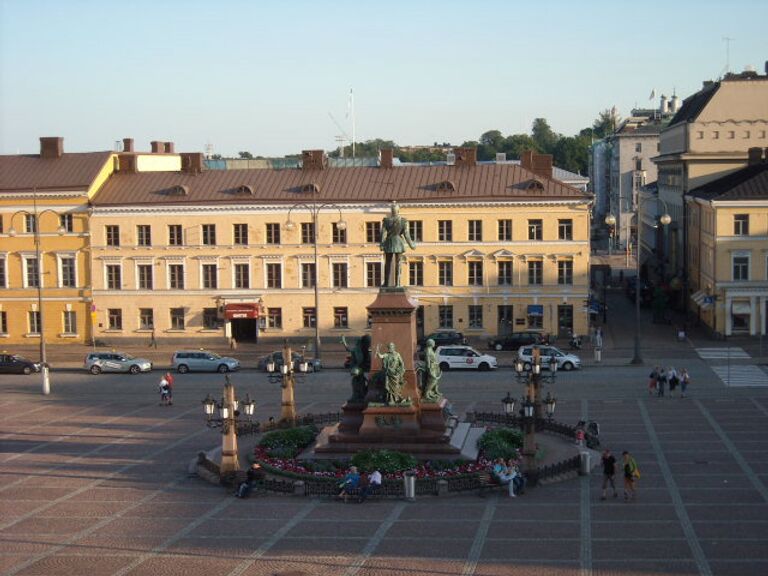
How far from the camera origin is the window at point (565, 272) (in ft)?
225

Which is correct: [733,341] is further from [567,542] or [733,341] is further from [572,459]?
[567,542]

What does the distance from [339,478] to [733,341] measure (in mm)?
37823

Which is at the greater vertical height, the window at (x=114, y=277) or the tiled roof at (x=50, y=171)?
the tiled roof at (x=50, y=171)

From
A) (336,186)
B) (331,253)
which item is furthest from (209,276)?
(336,186)

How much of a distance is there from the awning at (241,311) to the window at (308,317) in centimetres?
261

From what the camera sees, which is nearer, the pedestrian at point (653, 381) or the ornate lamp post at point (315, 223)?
the pedestrian at point (653, 381)

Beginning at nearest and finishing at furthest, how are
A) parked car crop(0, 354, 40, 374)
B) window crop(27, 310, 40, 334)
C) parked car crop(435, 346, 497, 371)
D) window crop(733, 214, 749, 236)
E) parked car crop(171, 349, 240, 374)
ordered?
parked car crop(435, 346, 497, 371), parked car crop(171, 349, 240, 374), parked car crop(0, 354, 40, 374), window crop(733, 214, 749, 236), window crop(27, 310, 40, 334)

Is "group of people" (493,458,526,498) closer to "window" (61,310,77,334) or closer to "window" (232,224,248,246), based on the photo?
"window" (232,224,248,246)

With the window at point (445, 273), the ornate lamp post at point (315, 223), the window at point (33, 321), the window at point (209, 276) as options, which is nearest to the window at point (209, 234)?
the window at point (209, 276)

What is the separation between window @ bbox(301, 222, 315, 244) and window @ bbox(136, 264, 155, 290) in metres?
8.99

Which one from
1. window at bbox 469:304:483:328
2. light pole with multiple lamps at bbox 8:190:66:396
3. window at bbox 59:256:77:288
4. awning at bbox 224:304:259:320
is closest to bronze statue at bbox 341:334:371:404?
light pole with multiple lamps at bbox 8:190:66:396

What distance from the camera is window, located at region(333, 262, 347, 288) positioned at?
69.7 meters

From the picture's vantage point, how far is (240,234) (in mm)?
70312

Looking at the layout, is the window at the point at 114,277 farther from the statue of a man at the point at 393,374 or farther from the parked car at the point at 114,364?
the statue of a man at the point at 393,374
